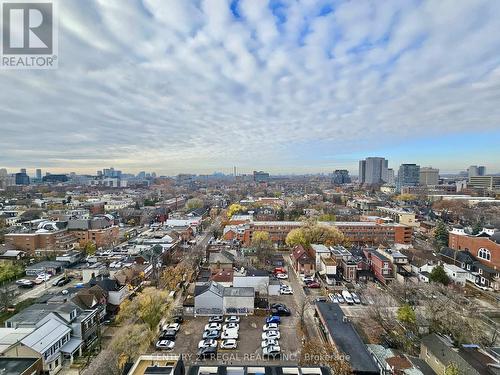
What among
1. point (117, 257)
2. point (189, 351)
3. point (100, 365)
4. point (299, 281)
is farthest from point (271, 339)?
point (117, 257)

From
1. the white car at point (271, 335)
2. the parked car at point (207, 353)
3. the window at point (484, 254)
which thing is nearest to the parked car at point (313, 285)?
the white car at point (271, 335)

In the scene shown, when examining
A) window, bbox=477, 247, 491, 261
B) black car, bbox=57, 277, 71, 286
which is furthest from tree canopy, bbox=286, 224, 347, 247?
black car, bbox=57, 277, 71, 286

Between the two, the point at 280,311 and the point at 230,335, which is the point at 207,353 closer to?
the point at 230,335

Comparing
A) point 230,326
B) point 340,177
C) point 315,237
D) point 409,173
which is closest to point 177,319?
point 230,326

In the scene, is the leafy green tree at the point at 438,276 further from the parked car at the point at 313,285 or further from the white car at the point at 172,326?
the white car at the point at 172,326

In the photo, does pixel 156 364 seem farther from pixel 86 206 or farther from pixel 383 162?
pixel 383 162

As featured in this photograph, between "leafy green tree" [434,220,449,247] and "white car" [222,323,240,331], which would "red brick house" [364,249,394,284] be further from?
"white car" [222,323,240,331]
